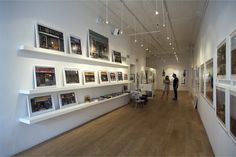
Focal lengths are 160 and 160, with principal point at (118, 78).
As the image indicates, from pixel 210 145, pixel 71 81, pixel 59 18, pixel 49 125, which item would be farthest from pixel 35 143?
pixel 210 145

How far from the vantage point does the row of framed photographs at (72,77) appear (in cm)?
366

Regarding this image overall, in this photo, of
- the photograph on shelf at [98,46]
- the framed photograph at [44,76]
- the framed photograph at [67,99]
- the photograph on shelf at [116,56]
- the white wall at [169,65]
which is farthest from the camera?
the white wall at [169,65]

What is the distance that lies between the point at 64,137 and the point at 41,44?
93.6 inches

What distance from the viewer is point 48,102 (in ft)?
12.8

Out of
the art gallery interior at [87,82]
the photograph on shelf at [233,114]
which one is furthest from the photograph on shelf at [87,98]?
the photograph on shelf at [233,114]

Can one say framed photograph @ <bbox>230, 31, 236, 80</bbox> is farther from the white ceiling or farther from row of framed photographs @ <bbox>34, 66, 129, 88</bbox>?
row of framed photographs @ <bbox>34, 66, 129, 88</bbox>

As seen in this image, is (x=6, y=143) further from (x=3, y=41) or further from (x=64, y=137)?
(x=3, y=41)

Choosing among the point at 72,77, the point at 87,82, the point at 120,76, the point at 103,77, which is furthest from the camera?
the point at 120,76

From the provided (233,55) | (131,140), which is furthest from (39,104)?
(233,55)

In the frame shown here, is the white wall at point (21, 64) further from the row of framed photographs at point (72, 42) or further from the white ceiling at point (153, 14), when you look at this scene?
the white ceiling at point (153, 14)

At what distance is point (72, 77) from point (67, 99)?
0.64 metres

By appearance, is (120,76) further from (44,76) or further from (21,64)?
(21,64)

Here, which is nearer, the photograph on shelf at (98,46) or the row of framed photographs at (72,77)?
the row of framed photographs at (72,77)

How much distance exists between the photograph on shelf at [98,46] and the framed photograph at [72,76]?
36.3 inches
